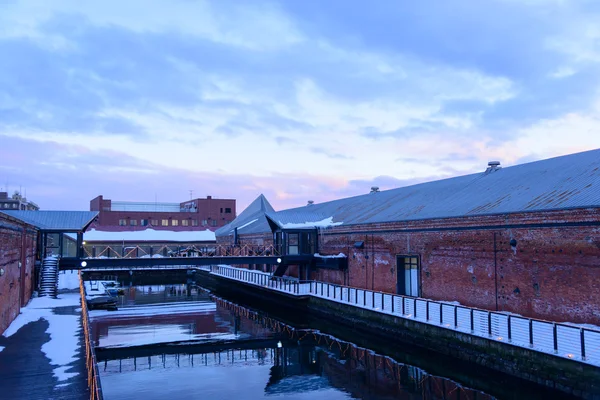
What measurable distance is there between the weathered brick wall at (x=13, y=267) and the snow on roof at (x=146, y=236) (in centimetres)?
4962

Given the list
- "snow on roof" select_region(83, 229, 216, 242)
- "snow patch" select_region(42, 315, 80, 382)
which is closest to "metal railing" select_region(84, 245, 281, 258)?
"snow on roof" select_region(83, 229, 216, 242)

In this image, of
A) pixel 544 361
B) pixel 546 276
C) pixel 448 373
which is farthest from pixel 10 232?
pixel 546 276

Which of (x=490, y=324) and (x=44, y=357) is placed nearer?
(x=44, y=357)

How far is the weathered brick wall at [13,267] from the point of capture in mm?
20000

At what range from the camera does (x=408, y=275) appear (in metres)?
31.3

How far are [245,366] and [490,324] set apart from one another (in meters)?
10.0

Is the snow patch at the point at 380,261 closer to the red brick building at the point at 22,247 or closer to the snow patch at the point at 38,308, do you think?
the snow patch at the point at 38,308

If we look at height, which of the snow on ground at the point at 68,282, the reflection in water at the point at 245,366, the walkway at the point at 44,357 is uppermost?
the snow on ground at the point at 68,282

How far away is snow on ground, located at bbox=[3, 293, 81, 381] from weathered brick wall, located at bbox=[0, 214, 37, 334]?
1.47 ft

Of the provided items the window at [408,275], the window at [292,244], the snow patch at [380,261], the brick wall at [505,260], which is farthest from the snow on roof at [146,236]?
the window at [408,275]

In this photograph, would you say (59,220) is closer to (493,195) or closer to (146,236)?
(493,195)

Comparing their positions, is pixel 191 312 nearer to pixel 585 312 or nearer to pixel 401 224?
pixel 401 224

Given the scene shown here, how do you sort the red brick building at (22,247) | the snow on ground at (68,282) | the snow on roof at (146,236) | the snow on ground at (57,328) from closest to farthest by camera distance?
the snow on ground at (57,328) < the red brick building at (22,247) < the snow on ground at (68,282) < the snow on roof at (146,236)

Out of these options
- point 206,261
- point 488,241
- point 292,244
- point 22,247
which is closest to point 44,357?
point 22,247
